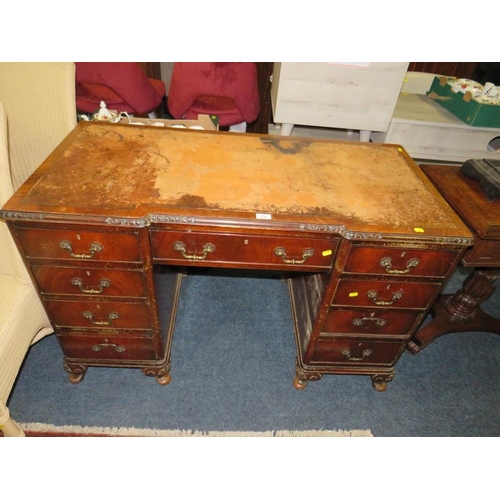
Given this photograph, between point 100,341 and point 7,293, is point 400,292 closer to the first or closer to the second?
point 100,341

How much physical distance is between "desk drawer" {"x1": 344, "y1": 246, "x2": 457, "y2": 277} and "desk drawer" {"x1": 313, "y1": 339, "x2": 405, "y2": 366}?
0.41m

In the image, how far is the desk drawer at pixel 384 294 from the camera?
1310mm

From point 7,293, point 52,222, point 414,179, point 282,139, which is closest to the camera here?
point 52,222

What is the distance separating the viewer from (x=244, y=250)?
1208 mm

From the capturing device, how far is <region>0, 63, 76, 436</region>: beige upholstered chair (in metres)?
1.23

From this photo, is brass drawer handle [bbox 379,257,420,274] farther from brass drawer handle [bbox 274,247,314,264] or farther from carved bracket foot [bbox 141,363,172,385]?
carved bracket foot [bbox 141,363,172,385]

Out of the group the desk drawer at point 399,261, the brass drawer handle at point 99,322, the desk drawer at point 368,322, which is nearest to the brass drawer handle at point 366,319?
the desk drawer at point 368,322

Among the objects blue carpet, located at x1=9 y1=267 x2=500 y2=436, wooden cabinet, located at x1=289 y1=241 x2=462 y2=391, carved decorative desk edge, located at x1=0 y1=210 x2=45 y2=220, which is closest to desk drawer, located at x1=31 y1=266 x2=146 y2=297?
carved decorative desk edge, located at x1=0 y1=210 x2=45 y2=220

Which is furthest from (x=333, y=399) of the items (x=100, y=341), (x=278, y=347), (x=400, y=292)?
(x=100, y=341)

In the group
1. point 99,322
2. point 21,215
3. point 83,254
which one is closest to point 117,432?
point 99,322

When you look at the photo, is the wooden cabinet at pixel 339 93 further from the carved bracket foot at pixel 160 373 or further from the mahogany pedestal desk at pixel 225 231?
the carved bracket foot at pixel 160 373

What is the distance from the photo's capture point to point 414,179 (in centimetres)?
143
